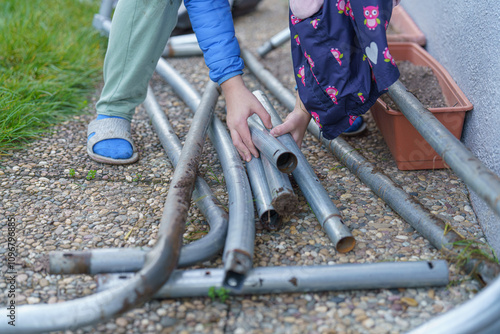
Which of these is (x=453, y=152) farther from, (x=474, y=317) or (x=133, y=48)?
(x=133, y=48)

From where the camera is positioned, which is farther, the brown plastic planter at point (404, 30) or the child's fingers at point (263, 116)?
the brown plastic planter at point (404, 30)

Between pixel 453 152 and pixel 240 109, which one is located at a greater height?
pixel 453 152

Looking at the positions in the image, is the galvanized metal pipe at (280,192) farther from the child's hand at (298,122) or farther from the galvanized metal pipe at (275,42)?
the galvanized metal pipe at (275,42)

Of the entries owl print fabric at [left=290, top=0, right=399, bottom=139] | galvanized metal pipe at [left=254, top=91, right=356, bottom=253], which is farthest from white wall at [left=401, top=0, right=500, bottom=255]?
galvanized metal pipe at [left=254, top=91, right=356, bottom=253]

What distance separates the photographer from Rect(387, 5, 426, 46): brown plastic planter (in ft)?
8.93

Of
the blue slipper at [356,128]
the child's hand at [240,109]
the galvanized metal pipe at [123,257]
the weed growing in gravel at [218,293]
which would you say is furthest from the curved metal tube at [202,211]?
the blue slipper at [356,128]

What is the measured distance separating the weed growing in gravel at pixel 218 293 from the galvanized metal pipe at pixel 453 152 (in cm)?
75

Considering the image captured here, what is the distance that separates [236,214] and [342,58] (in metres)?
0.70

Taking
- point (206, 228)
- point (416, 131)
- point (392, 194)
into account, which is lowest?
point (206, 228)

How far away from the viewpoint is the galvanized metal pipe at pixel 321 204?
5.34 ft

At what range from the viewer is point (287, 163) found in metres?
1.75

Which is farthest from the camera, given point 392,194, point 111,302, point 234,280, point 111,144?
point 111,144

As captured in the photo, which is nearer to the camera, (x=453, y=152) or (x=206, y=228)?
(x=453, y=152)

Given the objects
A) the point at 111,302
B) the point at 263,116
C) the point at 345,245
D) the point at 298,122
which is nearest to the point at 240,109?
the point at 263,116
